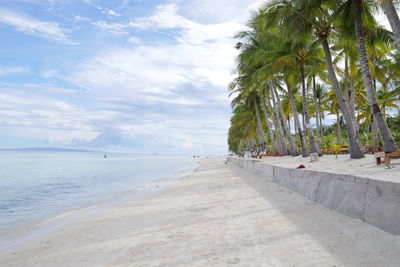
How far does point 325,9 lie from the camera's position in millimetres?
14289

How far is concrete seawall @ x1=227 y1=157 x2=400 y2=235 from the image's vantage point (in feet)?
13.0

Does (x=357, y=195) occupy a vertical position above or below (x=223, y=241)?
above

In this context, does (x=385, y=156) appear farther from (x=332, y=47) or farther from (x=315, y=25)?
(x=332, y=47)

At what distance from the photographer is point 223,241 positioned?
4.35m

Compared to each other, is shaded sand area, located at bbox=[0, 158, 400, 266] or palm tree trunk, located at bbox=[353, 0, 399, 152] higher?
palm tree trunk, located at bbox=[353, 0, 399, 152]

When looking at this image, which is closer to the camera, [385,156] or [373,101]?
[385,156]

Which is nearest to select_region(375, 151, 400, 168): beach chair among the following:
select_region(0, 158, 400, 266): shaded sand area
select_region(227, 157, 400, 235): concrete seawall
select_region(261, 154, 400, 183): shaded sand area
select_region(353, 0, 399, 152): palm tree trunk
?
select_region(261, 154, 400, 183): shaded sand area

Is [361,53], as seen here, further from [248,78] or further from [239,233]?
[248,78]

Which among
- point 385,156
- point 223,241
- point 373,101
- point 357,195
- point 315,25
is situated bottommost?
point 223,241

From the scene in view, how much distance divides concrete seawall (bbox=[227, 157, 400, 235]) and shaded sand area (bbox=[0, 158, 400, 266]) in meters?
0.17

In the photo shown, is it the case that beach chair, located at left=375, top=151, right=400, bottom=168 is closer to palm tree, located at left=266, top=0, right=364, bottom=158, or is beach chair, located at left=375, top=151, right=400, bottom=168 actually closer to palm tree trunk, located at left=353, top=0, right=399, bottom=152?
palm tree trunk, located at left=353, top=0, right=399, bottom=152

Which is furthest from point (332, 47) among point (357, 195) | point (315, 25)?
point (357, 195)

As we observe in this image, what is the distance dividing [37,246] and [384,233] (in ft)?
20.6

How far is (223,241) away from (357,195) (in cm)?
270
